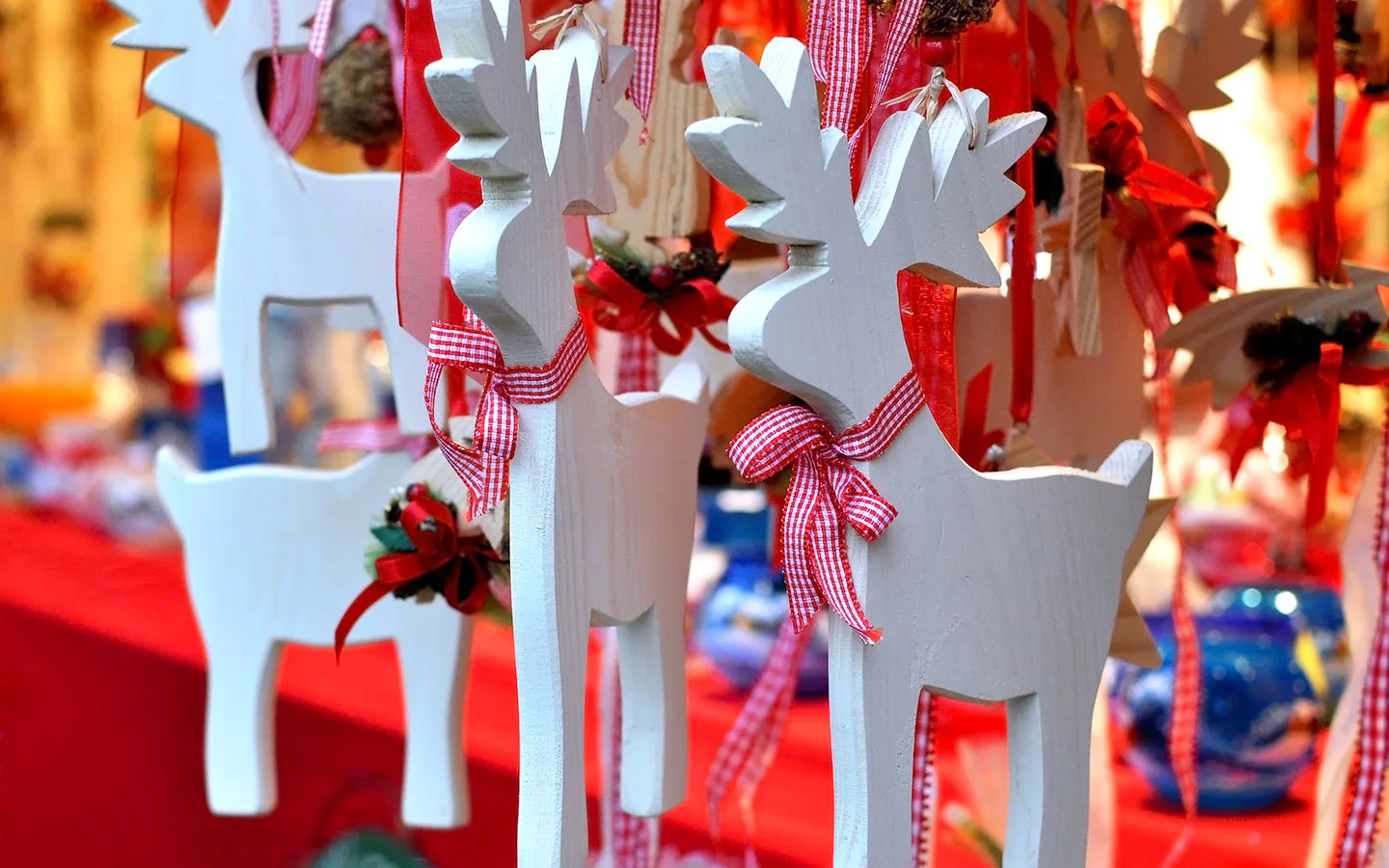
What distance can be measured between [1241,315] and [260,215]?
1.93ft

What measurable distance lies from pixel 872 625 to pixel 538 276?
0.19 meters

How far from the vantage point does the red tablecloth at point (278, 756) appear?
111 centimetres

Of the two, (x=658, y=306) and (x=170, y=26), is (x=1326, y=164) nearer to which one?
(x=658, y=306)

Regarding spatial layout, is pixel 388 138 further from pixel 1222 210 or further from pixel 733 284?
pixel 1222 210

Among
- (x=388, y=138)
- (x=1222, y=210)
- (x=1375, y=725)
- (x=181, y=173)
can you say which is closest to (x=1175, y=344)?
(x=1375, y=725)

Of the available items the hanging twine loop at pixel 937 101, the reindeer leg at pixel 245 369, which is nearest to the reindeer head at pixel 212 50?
the reindeer leg at pixel 245 369

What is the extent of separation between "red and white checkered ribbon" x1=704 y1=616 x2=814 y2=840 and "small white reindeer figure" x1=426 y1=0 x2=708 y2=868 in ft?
0.80

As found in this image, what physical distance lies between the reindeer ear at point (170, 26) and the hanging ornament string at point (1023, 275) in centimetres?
51

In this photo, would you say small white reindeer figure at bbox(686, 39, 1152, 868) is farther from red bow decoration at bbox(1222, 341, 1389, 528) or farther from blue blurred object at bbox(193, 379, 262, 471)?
blue blurred object at bbox(193, 379, 262, 471)

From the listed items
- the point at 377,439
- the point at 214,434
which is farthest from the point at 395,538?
the point at 214,434

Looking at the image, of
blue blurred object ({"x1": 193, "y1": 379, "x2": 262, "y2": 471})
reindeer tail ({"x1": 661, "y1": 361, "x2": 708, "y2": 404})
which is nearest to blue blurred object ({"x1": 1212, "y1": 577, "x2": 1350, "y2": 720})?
reindeer tail ({"x1": 661, "y1": 361, "x2": 708, "y2": 404})

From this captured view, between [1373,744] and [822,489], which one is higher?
[822,489]

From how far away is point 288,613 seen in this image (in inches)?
36.3

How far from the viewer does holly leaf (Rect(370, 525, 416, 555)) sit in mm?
740
